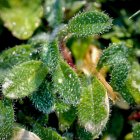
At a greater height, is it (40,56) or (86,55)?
(40,56)

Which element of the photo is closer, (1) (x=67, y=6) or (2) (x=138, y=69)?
(2) (x=138, y=69)

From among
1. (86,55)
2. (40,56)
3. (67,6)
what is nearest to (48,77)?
(40,56)

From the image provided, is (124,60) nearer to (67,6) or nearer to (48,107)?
(48,107)

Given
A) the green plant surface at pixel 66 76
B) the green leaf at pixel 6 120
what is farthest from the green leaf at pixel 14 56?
the green leaf at pixel 6 120

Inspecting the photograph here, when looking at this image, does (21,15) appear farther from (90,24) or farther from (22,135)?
(22,135)

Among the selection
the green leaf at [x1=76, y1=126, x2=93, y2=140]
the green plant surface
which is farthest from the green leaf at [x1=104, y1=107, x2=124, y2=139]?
the green leaf at [x1=76, y1=126, x2=93, y2=140]

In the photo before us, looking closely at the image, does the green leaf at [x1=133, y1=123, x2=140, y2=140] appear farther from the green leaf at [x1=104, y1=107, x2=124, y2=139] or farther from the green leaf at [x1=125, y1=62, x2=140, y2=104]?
the green leaf at [x1=104, y1=107, x2=124, y2=139]

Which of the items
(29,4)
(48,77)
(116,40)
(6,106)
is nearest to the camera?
(6,106)
